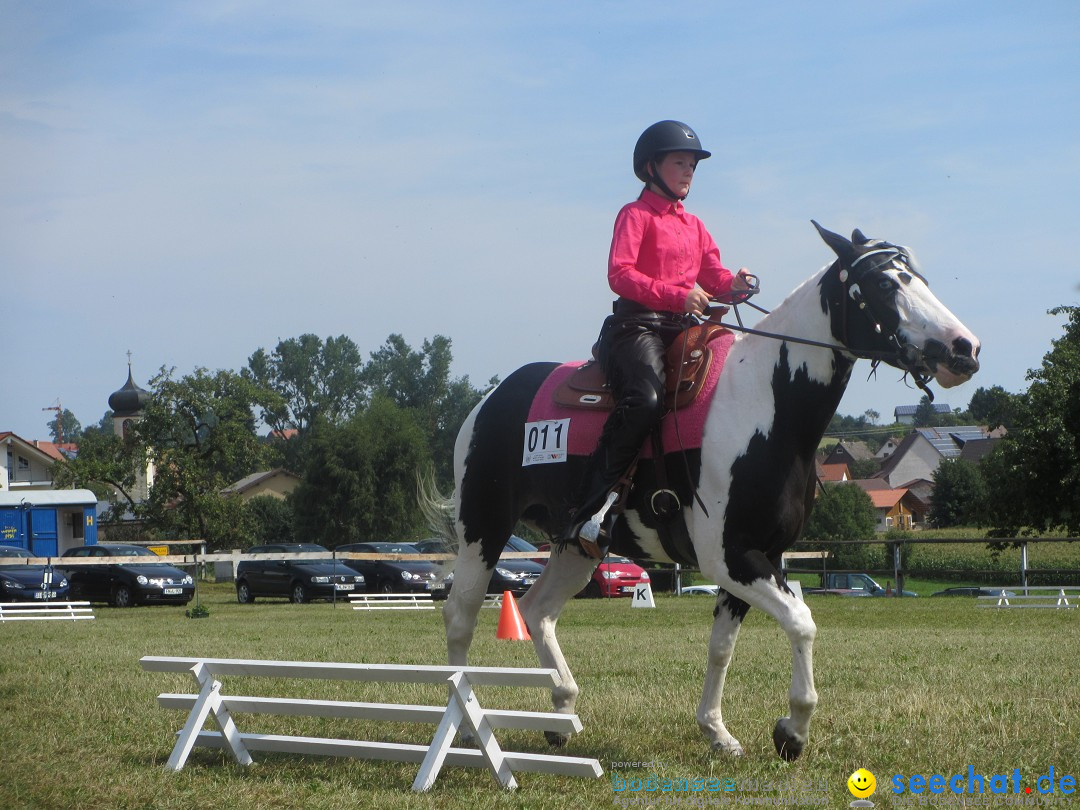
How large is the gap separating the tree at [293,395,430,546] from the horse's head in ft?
198

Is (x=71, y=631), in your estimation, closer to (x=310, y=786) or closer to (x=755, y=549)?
(x=310, y=786)

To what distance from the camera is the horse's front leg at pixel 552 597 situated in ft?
23.3

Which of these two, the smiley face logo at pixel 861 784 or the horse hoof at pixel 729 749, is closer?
Answer: the smiley face logo at pixel 861 784

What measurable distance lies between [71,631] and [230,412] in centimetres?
4221

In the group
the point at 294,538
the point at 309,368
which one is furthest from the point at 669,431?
the point at 309,368

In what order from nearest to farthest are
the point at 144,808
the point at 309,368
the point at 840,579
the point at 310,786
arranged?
the point at 144,808
the point at 310,786
the point at 840,579
the point at 309,368

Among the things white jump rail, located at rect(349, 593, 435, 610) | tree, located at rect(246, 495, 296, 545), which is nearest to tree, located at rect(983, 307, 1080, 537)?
white jump rail, located at rect(349, 593, 435, 610)

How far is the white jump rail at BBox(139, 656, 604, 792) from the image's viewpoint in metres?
5.32

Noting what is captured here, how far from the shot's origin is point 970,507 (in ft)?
125

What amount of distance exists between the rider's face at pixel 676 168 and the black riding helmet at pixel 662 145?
0.09ft

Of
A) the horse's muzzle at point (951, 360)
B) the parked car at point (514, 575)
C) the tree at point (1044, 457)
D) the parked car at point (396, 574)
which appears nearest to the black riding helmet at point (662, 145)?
the horse's muzzle at point (951, 360)

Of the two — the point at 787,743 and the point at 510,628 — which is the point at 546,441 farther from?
the point at 510,628

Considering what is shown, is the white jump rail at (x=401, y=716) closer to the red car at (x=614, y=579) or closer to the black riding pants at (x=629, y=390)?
the black riding pants at (x=629, y=390)

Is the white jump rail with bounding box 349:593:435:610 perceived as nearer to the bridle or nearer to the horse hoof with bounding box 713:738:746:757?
the horse hoof with bounding box 713:738:746:757
